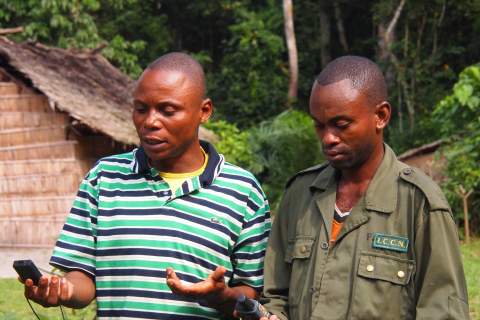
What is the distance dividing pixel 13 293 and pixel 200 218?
222 inches

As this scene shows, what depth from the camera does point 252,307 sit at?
227 cm

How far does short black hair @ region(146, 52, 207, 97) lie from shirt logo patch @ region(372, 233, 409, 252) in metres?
0.76

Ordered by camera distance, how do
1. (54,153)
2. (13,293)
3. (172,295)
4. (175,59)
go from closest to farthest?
1. (172,295)
2. (175,59)
3. (13,293)
4. (54,153)

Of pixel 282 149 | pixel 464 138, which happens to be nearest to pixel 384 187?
pixel 464 138

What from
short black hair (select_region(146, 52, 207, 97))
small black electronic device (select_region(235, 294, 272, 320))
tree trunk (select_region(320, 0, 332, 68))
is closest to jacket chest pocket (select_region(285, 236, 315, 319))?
small black electronic device (select_region(235, 294, 272, 320))

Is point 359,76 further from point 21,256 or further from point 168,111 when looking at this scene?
point 21,256

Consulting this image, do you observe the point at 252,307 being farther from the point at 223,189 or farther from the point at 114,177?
the point at 114,177

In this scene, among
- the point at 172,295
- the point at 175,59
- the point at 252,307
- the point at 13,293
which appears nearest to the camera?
the point at 252,307

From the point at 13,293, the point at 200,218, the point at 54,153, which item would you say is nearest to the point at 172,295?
the point at 200,218

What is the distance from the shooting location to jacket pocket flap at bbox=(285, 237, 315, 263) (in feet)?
7.97

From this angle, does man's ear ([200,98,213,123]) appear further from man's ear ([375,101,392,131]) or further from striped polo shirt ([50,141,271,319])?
man's ear ([375,101,392,131])

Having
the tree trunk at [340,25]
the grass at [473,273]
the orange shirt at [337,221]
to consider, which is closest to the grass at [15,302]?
the grass at [473,273]

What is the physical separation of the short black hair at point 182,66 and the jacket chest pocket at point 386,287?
2.65ft

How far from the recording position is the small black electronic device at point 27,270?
7.64ft
